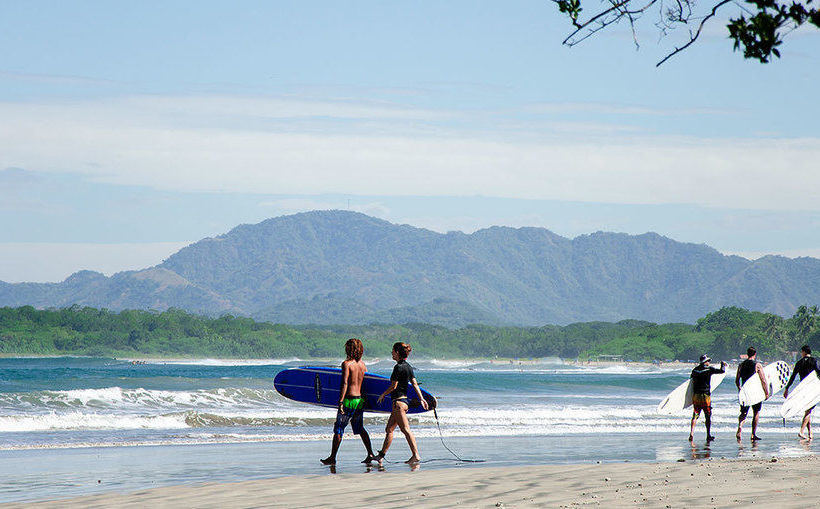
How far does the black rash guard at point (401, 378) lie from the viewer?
13.4 meters

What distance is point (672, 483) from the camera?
10977mm

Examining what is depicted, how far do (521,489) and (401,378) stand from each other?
313 centimetres

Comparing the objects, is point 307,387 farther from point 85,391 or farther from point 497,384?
point 497,384

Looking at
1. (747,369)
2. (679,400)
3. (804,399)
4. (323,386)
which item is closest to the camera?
(804,399)

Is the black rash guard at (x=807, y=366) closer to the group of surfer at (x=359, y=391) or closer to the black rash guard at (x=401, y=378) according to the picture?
the group of surfer at (x=359, y=391)

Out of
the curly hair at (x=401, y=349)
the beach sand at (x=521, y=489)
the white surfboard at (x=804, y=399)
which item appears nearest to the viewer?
the beach sand at (x=521, y=489)

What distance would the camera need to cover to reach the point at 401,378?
528 inches

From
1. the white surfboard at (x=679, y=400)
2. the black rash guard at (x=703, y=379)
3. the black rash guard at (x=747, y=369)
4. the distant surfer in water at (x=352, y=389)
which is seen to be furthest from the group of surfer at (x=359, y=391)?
the white surfboard at (x=679, y=400)

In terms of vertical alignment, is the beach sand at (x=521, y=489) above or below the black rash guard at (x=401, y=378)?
below

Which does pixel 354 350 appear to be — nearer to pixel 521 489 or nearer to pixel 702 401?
pixel 521 489

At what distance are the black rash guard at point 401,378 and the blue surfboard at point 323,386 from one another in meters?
1.37

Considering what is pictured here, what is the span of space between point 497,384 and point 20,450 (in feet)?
127

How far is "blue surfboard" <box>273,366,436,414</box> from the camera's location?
1630 centimetres

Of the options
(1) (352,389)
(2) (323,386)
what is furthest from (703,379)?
(1) (352,389)
